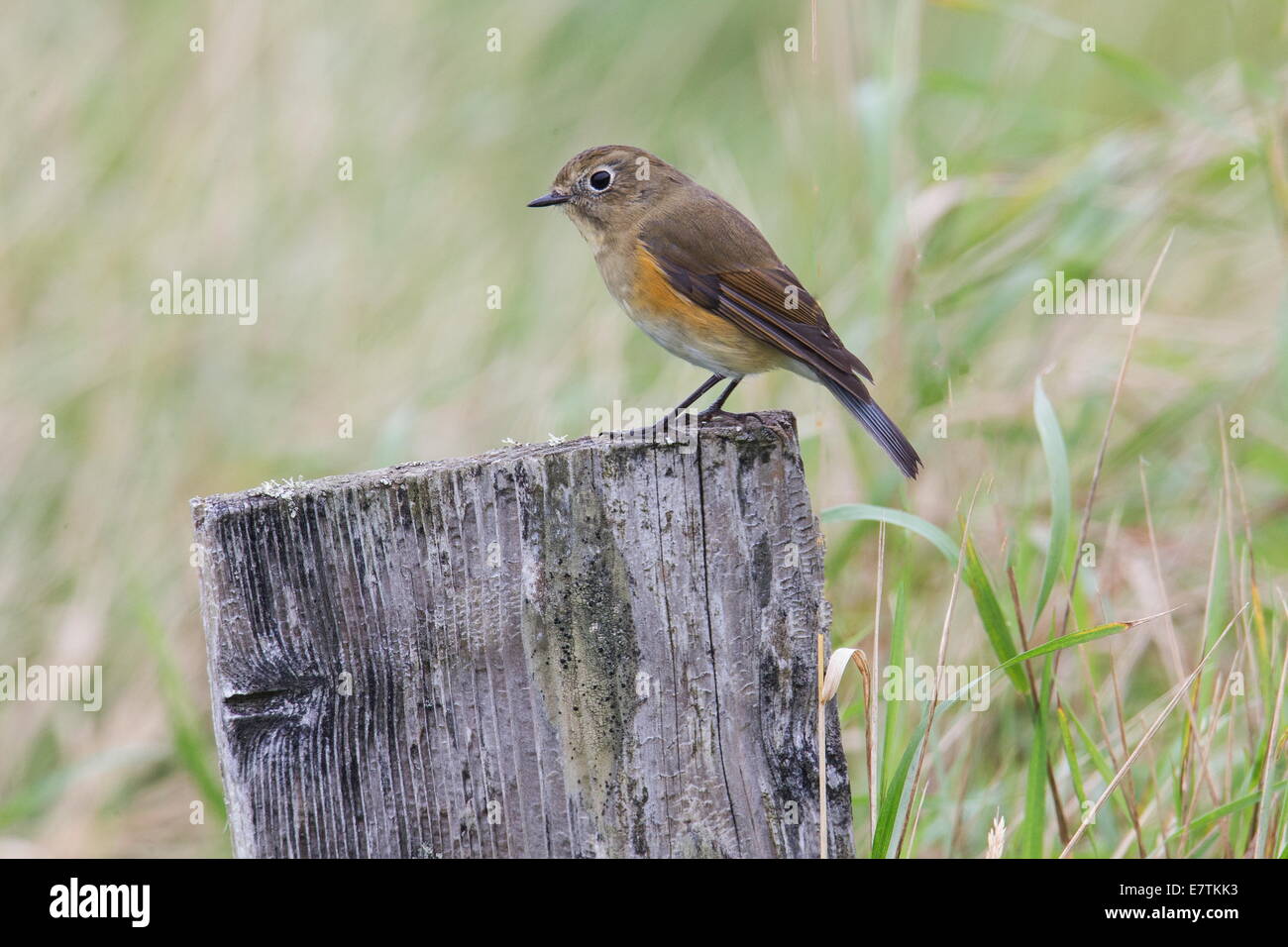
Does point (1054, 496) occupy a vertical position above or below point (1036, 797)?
above

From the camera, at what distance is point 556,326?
235 inches

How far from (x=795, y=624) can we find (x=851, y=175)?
11.4 ft

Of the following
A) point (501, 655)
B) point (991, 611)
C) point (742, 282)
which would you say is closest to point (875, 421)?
point (742, 282)

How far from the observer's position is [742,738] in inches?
82.7

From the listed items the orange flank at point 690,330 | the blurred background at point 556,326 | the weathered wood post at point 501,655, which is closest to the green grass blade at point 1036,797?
the blurred background at point 556,326

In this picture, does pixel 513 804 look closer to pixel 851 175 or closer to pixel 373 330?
pixel 851 175

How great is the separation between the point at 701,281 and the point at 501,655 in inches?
76.3

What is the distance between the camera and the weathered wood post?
1987 mm

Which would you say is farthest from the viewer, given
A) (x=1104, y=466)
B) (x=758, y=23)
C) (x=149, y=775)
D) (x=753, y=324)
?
(x=758, y=23)

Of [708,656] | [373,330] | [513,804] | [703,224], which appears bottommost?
[513,804]

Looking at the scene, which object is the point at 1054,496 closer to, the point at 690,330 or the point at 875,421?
the point at 875,421

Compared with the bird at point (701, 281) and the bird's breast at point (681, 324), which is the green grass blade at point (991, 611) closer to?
the bird at point (701, 281)

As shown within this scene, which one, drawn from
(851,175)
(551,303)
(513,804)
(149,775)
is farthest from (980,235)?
(149,775)

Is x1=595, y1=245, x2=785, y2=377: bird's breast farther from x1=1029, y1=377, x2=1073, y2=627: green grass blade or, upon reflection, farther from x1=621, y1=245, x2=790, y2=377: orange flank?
x1=1029, y1=377, x2=1073, y2=627: green grass blade
